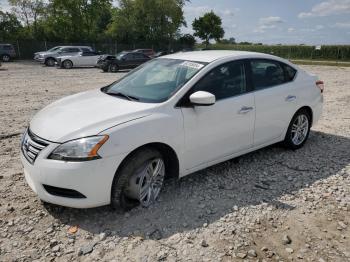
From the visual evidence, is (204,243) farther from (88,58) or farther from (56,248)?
(88,58)

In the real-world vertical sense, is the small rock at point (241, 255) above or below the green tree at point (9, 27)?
below

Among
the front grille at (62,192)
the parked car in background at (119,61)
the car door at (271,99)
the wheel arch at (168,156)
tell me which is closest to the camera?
the front grille at (62,192)

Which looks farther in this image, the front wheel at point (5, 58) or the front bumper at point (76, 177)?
the front wheel at point (5, 58)

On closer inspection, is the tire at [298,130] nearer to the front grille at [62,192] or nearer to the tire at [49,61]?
the front grille at [62,192]

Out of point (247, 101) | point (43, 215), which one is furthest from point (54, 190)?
point (247, 101)

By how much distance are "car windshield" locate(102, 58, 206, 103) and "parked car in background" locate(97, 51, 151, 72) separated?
18.2 metres

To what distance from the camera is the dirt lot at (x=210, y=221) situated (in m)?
3.07

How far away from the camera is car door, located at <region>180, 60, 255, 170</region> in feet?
12.8

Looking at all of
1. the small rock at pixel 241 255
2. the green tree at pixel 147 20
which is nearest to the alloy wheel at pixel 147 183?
the small rock at pixel 241 255

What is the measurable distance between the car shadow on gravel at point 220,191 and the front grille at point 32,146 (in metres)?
0.67

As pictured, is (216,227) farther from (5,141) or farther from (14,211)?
(5,141)

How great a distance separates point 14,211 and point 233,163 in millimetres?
2996

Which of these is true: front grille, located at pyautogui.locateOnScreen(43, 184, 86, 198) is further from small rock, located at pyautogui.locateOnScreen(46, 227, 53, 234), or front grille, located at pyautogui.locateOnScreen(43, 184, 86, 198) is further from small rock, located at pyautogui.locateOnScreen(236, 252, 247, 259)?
small rock, located at pyautogui.locateOnScreen(236, 252, 247, 259)

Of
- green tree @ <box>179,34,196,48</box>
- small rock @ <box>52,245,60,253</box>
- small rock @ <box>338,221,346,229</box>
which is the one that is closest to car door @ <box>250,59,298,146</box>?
small rock @ <box>338,221,346,229</box>
